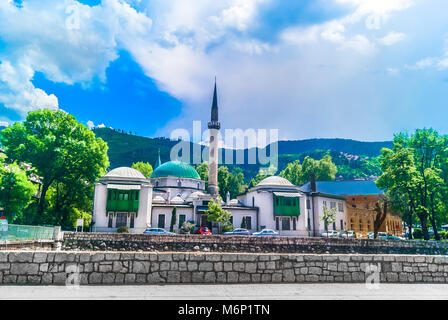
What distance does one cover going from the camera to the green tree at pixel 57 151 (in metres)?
31.2

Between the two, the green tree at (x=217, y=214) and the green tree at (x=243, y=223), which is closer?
the green tree at (x=217, y=214)

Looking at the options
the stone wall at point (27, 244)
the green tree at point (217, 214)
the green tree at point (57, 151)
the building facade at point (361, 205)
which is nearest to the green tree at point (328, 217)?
the building facade at point (361, 205)

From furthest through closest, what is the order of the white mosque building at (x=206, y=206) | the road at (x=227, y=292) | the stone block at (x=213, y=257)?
the white mosque building at (x=206, y=206) → the stone block at (x=213, y=257) → the road at (x=227, y=292)

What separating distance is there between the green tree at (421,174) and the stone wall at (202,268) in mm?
25419

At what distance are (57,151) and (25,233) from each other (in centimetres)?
1620

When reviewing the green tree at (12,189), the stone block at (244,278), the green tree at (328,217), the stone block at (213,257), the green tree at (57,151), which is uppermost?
the green tree at (57,151)

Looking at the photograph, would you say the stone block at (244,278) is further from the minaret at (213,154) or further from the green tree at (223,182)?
the green tree at (223,182)

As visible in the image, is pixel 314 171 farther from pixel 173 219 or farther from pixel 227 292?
pixel 227 292

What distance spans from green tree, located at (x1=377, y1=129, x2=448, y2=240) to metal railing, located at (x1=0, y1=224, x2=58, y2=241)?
31193mm

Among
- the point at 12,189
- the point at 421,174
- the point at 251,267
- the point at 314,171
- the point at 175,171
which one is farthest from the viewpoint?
the point at 314,171

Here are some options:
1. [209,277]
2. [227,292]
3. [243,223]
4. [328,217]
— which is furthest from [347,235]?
[227,292]

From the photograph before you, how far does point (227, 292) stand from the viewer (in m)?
7.04

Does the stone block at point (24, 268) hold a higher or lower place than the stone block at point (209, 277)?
higher
